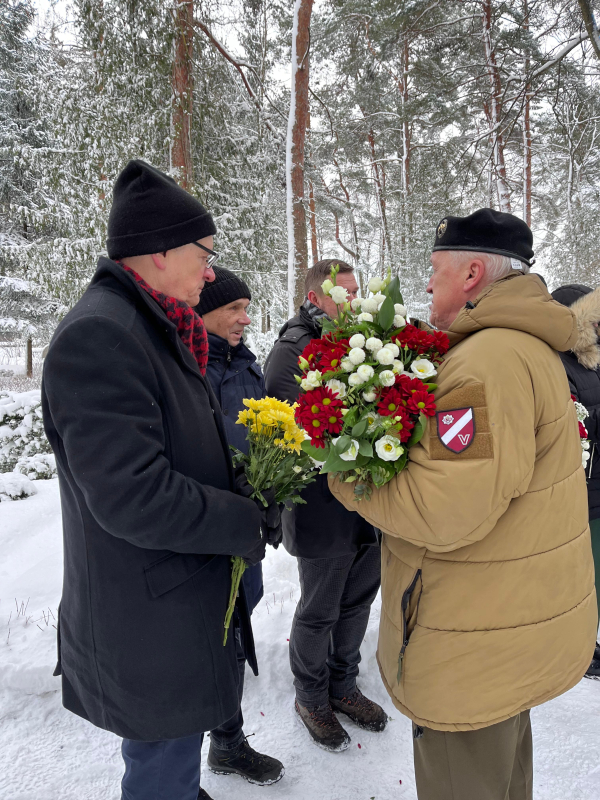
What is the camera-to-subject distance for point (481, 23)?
10.1 m

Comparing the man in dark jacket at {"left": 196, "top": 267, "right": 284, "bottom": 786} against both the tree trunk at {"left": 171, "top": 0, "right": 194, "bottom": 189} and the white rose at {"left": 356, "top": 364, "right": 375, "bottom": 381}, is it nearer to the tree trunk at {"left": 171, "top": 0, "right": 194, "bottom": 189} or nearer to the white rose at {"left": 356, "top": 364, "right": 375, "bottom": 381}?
the white rose at {"left": 356, "top": 364, "right": 375, "bottom": 381}

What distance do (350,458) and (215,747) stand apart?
1.81m

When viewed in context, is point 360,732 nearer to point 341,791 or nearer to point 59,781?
point 341,791

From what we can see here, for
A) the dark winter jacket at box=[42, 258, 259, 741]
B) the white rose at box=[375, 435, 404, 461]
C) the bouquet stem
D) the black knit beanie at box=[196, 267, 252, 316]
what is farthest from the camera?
the black knit beanie at box=[196, 267, 252, 316]

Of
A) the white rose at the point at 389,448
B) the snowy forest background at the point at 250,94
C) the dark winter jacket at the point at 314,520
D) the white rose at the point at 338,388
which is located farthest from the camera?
the snowy forest background at the point at 250,94

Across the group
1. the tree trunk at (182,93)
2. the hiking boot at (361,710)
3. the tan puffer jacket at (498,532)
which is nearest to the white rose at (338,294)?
the tan puffer jacket at (498,532)

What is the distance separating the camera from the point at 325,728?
8.17ft

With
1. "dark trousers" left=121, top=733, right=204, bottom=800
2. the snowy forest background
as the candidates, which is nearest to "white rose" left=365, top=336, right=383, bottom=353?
"dark trousers" left=121, top=733, right=204, bottom=800

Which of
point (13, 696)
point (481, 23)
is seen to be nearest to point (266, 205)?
point (481, 23)

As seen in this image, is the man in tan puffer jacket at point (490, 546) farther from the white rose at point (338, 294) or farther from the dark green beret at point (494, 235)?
the white rose at point (338, 294)

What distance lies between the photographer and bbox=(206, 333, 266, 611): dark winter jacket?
2512 millimetres

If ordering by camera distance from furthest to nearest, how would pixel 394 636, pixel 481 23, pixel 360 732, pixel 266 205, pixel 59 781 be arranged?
pixel 266 205, pixel 481 23, pixel 360 732, pixel 59 781, pixel 394 636

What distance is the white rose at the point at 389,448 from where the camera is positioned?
4.56 feet

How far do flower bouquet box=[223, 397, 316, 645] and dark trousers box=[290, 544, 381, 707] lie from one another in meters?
0.88
